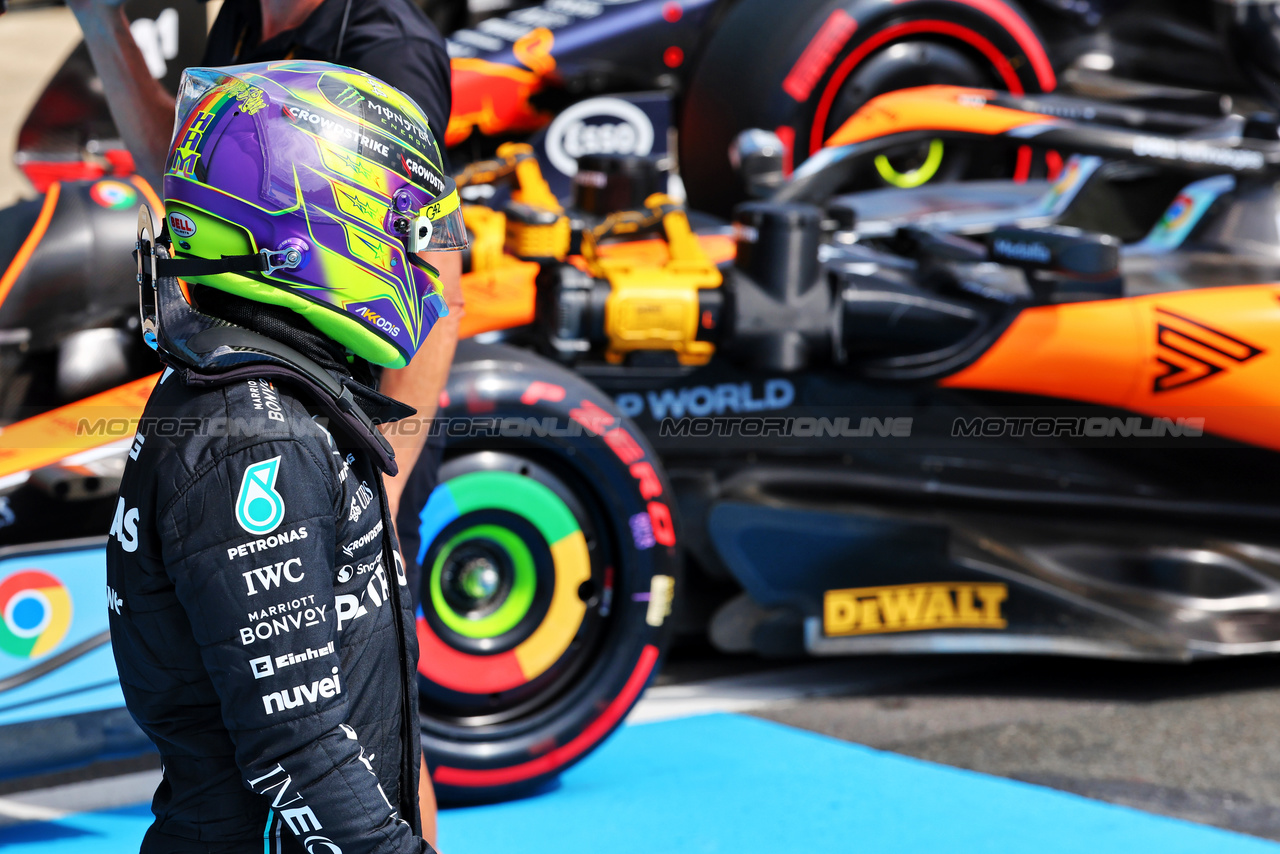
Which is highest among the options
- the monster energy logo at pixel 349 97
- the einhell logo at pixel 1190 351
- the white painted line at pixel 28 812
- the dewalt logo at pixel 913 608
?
the monster energy logo at pixel 349 97

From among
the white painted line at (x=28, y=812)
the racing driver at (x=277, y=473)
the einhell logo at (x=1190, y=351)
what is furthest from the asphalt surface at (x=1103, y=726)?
the racing driver at (x=277, y=473)

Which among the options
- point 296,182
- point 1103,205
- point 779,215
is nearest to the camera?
point 296,182

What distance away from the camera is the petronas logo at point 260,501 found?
1.25m

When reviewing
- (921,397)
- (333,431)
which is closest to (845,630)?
(921,397)

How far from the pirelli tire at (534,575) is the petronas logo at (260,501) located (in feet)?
5.05

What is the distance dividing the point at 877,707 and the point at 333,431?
2.36 meters

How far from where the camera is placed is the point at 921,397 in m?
3.50

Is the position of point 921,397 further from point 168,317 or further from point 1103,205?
point 168,317

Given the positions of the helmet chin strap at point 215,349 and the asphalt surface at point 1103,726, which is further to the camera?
the asphalt surface at point 1103,726

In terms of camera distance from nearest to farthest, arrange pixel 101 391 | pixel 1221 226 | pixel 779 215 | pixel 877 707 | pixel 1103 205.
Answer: pixel 101 391 → pixel 779 215 → pixel 877 707 → pixel 1221 226 → pixel 1103 205
